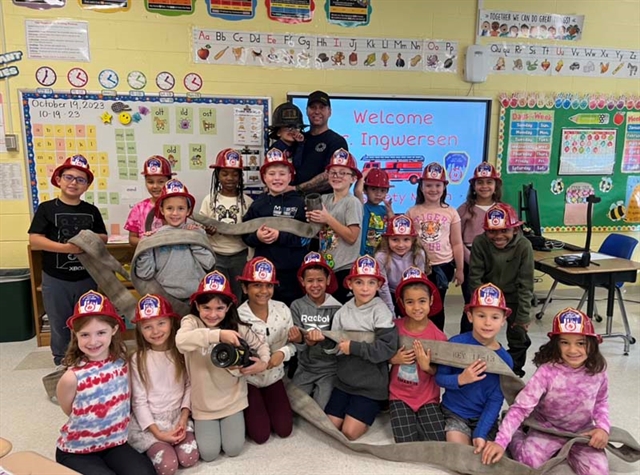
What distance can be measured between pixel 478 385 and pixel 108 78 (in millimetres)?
3304

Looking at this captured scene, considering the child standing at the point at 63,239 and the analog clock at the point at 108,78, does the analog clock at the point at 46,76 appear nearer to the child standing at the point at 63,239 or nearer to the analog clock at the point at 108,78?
the analog clock at the point at 108,78

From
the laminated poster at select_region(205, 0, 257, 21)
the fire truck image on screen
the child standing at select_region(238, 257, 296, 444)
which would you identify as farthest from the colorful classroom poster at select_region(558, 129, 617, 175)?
the child standing at select_region(238, 257, 296, 444)

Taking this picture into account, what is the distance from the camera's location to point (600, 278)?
3.41 m

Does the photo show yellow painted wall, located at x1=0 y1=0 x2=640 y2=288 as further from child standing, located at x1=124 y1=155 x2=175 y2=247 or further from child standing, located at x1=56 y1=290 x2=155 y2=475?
child standing, located at x1=56 y1=290 x2=155 y2=475

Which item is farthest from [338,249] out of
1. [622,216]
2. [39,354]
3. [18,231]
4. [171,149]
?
[622,216]

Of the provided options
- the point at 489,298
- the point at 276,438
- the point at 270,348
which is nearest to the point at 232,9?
the point at 270,348

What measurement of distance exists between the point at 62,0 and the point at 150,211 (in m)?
1.92

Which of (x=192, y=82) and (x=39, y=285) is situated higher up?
(x=192, y=82)

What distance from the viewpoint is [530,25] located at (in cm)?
430

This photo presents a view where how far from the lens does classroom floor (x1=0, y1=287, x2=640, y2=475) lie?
224 centimetres

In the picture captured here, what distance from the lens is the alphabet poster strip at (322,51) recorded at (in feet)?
12.6

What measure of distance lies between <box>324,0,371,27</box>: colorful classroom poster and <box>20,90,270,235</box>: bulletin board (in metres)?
0.85

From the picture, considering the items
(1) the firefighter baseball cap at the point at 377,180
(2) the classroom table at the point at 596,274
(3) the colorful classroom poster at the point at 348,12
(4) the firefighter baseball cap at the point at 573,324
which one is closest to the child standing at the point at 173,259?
(1) the firefighter baseball cap at the point at 377,180

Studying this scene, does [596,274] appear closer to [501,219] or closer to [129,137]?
[501,219]
